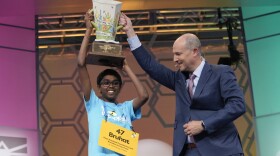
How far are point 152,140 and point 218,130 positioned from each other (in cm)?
286

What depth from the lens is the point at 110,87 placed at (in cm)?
244

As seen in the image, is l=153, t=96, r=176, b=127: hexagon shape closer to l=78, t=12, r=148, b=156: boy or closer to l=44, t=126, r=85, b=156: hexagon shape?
l=44, t=126, r=85, b=156: hexagon shape

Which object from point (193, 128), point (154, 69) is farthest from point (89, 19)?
point (193, 128)

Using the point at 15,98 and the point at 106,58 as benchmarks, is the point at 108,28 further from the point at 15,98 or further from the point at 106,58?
the point at 15,98

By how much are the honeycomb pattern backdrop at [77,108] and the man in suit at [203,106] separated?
9.86 ft

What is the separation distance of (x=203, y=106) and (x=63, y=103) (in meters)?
3.45

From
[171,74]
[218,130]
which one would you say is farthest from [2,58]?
[218,130]

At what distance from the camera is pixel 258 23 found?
12.4 ft

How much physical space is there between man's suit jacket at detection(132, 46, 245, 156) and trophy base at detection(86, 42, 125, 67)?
0.41 m

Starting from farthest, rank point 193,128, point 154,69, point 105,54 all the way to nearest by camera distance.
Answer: point 105,54 → point 154,69 → point 193,128

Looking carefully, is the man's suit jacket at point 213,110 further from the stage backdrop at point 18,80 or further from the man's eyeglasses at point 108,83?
the stage backdrop at point 18,80

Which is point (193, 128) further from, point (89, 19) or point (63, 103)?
point (63, 103)

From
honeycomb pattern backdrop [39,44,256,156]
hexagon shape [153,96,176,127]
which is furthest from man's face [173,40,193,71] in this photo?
hexagon shape [153,96,176,127]

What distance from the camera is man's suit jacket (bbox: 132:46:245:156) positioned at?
1.94 meters
